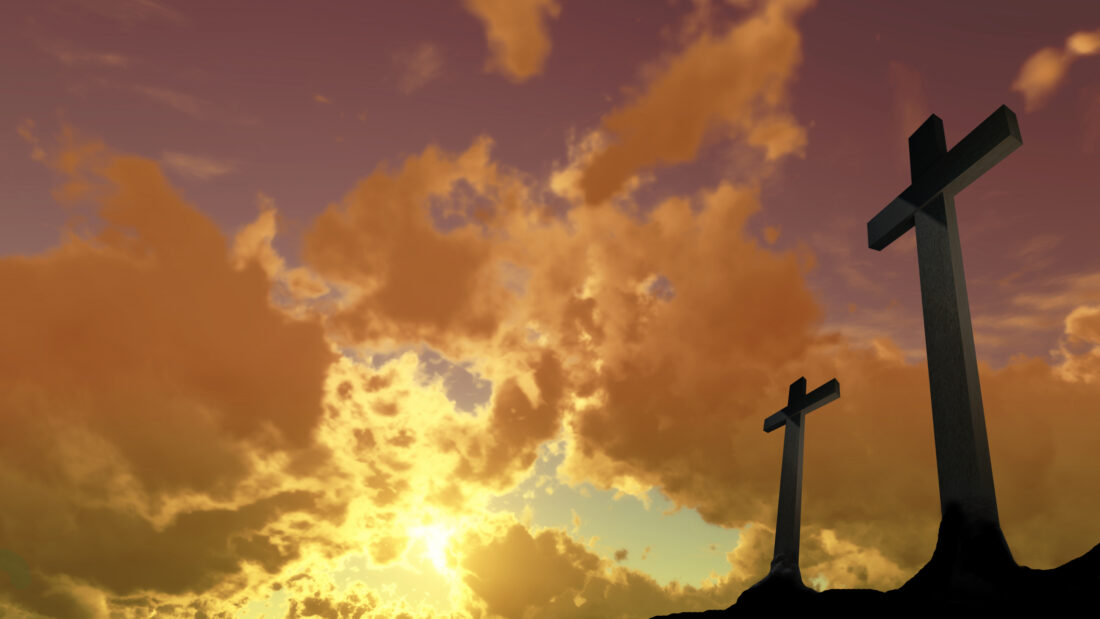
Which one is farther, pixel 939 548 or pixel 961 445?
pixel 961 445

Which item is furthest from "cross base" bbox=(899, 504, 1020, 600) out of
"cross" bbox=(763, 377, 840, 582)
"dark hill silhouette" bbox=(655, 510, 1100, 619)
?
"cross" bbox=(763, 377, 840, 582)

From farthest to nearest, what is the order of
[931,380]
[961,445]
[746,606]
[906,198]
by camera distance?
[746,606] < [906,198] < [931,380] < [961,445]

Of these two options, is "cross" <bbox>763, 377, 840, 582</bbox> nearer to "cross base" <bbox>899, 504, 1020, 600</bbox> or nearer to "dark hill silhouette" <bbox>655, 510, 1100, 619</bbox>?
"dark hill silhouette" <bbox>655, 510, 1100, 619</bbox>

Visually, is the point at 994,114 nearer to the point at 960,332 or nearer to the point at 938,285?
the point at 938,285

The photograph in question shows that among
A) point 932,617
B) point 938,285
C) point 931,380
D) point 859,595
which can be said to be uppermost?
point 938,285

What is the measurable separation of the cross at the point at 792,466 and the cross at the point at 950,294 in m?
4.97

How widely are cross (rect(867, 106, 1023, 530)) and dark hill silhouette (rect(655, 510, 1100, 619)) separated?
293 mm

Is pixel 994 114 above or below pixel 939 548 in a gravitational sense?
above

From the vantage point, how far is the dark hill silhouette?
4566 millimetres

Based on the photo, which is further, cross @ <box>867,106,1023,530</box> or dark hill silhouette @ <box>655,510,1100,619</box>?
cross @ <box>867,106,1023,530</box>

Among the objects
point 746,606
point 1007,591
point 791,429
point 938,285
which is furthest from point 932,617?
point 791,429

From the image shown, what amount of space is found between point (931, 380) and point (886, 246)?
Result: 2.51m

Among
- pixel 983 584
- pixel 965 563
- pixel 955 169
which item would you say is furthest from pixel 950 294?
pixel 983 584

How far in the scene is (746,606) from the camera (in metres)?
9.49
